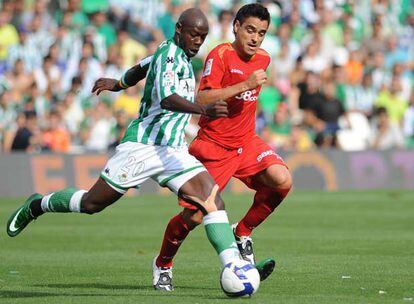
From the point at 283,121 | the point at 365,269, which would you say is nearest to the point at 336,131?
the point at 283,121

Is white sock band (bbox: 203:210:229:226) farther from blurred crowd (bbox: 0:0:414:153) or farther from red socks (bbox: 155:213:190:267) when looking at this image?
blurred crowd (bbox: 0:0:414:153)

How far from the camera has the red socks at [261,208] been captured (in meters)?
10.7

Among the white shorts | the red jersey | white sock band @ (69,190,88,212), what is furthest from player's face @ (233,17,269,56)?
white sock band @ (69,190,88,212)

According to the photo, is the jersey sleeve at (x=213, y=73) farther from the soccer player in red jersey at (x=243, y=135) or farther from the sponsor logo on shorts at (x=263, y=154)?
the sponsor logo on shorts at (x=263, y=154)

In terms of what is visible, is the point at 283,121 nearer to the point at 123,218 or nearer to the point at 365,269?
the point at 123,218

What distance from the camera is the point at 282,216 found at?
18.0 m

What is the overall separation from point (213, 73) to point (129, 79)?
843 mm

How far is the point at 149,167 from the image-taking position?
30.1 ft

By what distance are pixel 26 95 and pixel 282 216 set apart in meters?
6.74

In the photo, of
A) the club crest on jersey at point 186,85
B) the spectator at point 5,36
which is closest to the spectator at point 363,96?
the spectator at point 5,36

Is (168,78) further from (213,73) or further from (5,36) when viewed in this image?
(5,36)

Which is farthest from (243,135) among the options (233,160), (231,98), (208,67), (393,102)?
(393,102)

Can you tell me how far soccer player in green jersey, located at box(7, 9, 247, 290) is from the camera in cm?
884

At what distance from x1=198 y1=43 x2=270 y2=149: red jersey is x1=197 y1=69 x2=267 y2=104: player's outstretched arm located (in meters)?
0.52
